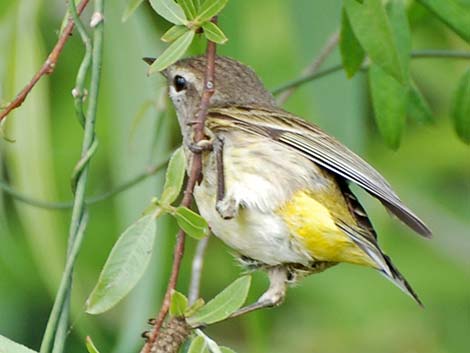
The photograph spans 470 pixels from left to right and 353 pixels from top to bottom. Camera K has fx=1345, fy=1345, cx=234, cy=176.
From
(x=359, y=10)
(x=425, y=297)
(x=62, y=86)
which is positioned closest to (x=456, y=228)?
(x=425, y=297)

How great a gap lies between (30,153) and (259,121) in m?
0.98

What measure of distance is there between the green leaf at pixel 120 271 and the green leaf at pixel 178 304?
103 mm

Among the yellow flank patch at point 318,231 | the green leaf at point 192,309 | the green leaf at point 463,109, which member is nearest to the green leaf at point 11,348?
the green leaf at point 192,309

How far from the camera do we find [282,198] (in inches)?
131

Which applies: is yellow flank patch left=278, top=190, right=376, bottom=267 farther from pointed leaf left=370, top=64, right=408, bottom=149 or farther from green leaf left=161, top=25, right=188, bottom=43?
green leaf left=161, top=25, right=188, bottom=43

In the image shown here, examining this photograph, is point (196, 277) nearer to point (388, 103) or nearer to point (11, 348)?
point (388, 103)

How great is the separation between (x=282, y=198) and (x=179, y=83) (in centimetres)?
49

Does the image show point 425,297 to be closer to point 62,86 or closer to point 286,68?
Answer: point 286,68

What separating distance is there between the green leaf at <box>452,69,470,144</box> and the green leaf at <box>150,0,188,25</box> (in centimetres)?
108

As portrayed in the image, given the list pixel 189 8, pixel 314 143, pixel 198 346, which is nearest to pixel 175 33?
pixel 189 8

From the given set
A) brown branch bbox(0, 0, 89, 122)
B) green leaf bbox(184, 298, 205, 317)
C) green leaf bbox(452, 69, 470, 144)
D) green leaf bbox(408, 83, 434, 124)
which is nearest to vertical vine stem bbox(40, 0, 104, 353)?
brown branch bbox(0, 0, 89, 122)

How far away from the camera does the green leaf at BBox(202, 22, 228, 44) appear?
8.36 feet

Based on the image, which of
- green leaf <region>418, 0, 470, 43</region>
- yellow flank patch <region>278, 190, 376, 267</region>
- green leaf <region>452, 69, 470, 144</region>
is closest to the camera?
green leaf <region>418, 0, 470, 43</region>

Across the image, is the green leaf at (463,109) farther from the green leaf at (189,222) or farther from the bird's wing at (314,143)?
the green leaf at (189,222)
